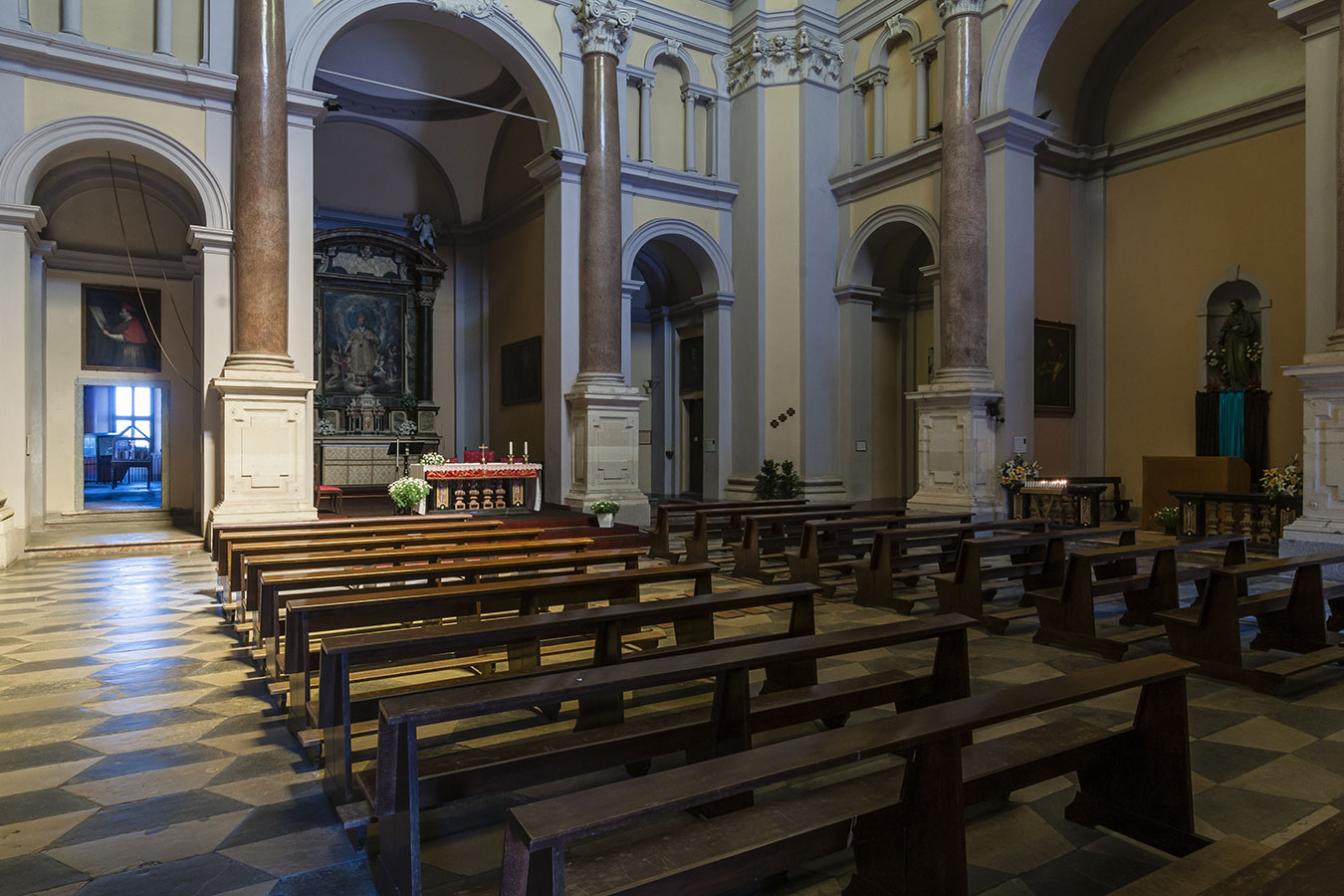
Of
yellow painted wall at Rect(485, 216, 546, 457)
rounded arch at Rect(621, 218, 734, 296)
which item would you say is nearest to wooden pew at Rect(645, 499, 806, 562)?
yellow painted wall at Rect(485, 216, 546, 457)

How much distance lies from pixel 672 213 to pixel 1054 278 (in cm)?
612

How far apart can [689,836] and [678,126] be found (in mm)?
13507

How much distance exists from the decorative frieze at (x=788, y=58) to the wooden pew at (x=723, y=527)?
7.61m

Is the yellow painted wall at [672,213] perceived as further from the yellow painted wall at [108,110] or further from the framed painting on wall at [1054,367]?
the yellow painted wall at [108,110]

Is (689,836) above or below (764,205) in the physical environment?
below

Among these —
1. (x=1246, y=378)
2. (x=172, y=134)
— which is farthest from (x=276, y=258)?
(x=1246, y=378)

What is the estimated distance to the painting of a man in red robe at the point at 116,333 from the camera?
12.3 meters

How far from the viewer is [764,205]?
13641 millimetres

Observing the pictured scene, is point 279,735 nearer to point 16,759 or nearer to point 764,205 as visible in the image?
point 16,759

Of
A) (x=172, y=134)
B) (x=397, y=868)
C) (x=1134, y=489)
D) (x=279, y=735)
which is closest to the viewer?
(x=397, y=868)

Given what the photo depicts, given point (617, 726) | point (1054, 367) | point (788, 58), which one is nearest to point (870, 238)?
point (788, 58)

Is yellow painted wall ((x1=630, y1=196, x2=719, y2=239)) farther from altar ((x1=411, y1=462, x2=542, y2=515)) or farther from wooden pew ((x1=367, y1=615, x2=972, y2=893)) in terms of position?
wooden pew ((x1=367, y1=615, x2=972, y2=893))

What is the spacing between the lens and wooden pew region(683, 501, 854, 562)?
805 centimetres

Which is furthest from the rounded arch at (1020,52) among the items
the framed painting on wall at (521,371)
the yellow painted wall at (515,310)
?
the framed painting on wall at (521,371)
